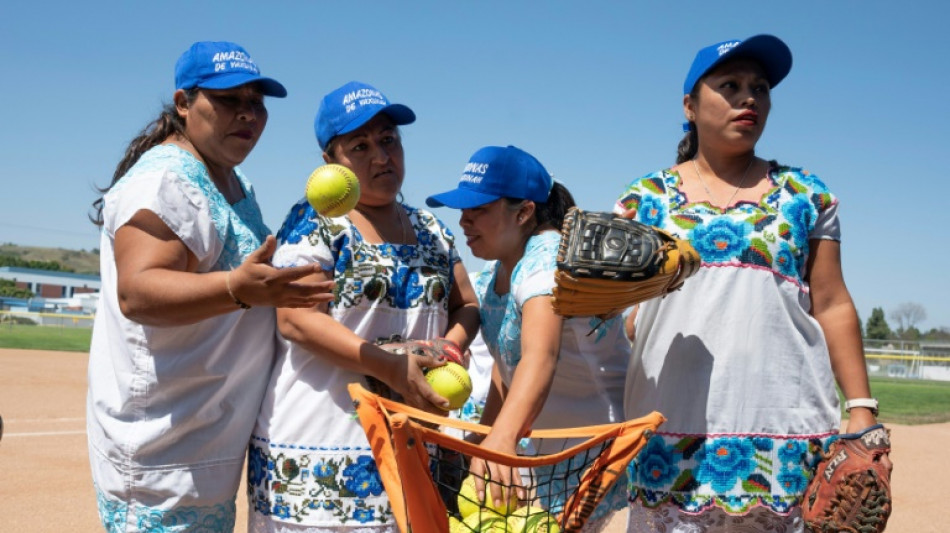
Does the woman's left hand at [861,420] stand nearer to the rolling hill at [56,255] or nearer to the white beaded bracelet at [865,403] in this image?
the white beaded bracelet at [865,403]

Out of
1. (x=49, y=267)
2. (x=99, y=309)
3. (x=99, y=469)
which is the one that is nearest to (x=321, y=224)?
(x=99, y=309)

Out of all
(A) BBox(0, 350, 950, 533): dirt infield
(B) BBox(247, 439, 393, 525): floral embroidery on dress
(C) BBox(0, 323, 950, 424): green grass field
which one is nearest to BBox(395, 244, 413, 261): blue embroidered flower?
(B) BBox(247, 439, 393, 525): floral embroidery on dress

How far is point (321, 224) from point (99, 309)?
859 millimetres

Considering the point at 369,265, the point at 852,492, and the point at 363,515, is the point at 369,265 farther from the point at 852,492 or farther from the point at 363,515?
the point at 852,492

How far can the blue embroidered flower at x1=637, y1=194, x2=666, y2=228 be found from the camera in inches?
117

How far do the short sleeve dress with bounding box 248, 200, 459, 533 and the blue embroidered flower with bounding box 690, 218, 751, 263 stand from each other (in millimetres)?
994

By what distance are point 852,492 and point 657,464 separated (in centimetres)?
59

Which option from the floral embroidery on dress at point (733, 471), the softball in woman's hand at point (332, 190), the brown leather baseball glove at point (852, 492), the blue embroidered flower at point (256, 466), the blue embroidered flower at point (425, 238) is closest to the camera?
the brown leather baseball glove at point (852, 492)

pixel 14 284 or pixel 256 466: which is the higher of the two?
pixel 14 284

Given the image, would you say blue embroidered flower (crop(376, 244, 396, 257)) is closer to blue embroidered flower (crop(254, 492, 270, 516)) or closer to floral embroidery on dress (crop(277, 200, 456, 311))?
floral embroidery on dress (crop(277, 200, 456, 311))

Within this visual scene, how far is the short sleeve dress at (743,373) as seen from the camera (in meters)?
2.77

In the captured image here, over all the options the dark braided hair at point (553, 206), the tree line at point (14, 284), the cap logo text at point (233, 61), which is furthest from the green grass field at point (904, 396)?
the tree line at point (14, 284)

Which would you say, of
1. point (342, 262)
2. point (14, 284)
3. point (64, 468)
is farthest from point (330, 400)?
point (14, 284)

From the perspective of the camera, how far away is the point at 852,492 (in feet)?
8.39
